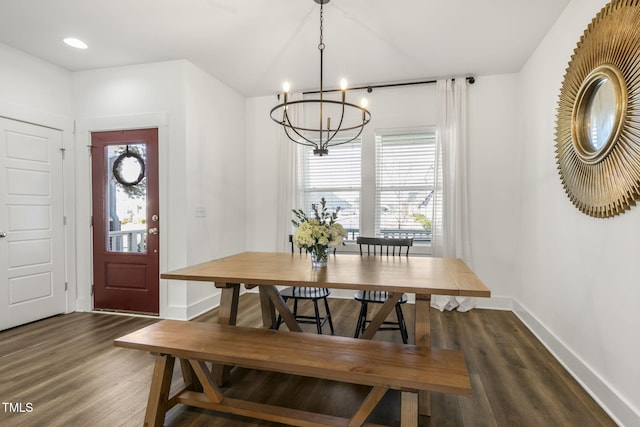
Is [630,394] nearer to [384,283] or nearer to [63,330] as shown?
[384,283]

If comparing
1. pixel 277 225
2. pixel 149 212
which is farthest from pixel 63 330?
pixel 277 225

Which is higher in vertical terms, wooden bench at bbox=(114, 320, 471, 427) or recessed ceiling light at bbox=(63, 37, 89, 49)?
recessed ceiling light at bbox=(63, 37, 89, 49)

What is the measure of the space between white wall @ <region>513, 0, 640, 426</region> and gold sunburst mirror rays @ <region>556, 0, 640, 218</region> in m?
0.14

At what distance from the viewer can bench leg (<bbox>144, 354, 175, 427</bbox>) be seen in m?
1.79

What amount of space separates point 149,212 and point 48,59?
6.40ft

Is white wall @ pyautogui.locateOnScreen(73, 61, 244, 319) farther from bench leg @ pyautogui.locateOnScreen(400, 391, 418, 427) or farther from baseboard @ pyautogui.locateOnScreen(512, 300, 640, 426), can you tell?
baseboard @ pyautogui.locateOnScreen(512, 300, 640, 426)

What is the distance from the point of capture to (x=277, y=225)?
15.1 ft

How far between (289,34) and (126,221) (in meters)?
2.72

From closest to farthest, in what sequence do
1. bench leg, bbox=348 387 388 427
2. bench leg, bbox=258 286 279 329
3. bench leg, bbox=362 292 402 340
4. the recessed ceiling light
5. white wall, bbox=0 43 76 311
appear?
bench leg, bbox=348 387 388 427 → bench leg, bbox=362 292 402 340 → bench leg, bbox=258 286 279 329 → the recessed ceiling light → white wall, bbox=0 43 76 311

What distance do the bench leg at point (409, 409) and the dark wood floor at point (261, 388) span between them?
0.37 meters

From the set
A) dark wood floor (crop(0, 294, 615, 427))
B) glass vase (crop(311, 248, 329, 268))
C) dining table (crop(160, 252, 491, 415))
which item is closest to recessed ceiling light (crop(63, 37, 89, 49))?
dining table (crop(160, 252, 491, 415))

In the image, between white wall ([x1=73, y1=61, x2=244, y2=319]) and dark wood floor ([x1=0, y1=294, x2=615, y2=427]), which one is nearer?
dark wood floor ([x1=0, y1=294, x2=615, y2=427])

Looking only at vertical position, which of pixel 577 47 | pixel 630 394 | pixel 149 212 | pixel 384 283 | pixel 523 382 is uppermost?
pixel 577 47

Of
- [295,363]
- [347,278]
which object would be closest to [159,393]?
[295,363]
